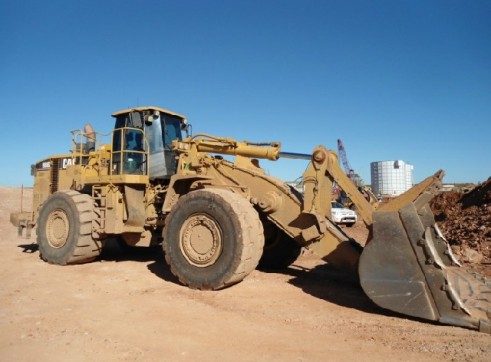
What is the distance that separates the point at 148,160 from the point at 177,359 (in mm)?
5504

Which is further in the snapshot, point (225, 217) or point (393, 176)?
point (393, 176)

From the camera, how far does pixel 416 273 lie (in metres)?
4.95

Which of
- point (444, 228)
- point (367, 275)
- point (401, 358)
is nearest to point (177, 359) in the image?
point (401, 358)

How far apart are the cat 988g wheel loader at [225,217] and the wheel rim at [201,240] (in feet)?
0.05

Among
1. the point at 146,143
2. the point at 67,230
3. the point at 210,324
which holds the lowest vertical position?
the point at 210,324

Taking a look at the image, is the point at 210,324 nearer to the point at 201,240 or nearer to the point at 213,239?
the point at 213,239

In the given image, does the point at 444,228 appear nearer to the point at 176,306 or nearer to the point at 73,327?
the point at 176,306

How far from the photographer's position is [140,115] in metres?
9.04

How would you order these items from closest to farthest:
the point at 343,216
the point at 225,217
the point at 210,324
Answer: the point at 210,324
the point at 225,217
the point at 343,216

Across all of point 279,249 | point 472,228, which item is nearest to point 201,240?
point 279,249

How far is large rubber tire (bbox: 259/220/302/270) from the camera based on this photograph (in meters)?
8.36

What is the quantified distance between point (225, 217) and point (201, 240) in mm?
640

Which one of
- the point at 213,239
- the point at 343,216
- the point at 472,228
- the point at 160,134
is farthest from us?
the point at 343,216

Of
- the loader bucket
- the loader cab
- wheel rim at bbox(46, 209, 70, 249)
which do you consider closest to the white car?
the loader cab
